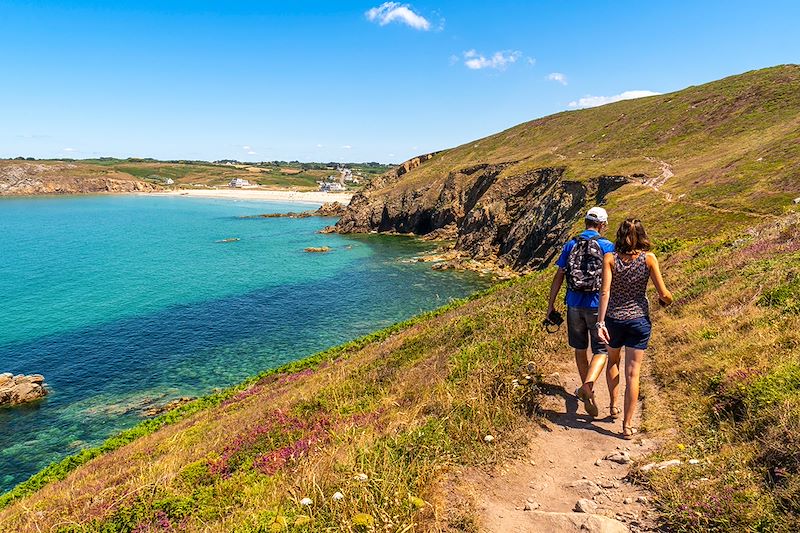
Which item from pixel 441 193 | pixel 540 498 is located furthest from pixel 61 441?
pixel 441 193

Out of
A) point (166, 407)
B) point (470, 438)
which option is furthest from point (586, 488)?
point (166, 407)

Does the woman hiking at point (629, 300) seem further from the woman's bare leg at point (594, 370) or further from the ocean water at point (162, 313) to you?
the ocean water at point (162, 313)

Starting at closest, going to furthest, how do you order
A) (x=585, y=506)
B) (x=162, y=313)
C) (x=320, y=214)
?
(x=585, y=506), (x=162, y=313), (x=320, y=214)

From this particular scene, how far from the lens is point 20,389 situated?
94.7ft

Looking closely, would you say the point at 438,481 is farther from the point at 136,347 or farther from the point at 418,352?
the point at 136,347

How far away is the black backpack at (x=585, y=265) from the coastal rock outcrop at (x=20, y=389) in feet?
120

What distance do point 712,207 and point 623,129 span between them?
199 feet

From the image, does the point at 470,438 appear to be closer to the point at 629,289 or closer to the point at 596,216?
the point at 629,289

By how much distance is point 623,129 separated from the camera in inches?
3548

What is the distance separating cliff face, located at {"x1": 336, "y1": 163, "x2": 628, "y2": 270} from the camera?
2400 inches

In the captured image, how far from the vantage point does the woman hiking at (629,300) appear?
303 inches

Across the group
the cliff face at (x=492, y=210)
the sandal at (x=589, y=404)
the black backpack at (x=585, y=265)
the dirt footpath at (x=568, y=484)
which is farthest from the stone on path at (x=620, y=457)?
the cliff face at (x=492, y=210)

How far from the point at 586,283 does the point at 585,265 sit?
0.37m

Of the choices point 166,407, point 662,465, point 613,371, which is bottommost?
point 166,407
